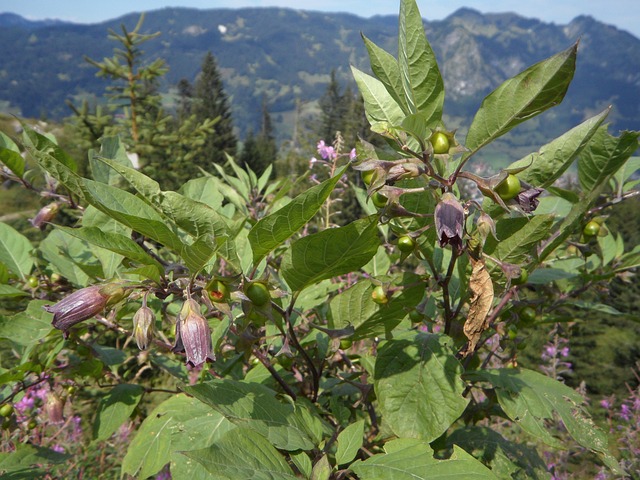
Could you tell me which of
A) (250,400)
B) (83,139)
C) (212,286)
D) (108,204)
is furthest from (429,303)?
(83,139)

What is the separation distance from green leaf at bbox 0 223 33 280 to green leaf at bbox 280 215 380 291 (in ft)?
4.78

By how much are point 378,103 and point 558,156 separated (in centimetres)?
45

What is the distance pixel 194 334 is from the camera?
3.11 feet

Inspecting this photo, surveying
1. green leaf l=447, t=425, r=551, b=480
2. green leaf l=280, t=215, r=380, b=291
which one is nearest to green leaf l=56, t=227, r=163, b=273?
green leaf l=280, t=215, r=380, b=291

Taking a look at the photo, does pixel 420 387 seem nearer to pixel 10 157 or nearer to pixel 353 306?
pixel 353 306

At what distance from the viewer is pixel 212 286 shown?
97 centimetres

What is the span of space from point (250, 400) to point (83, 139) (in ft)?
38.5

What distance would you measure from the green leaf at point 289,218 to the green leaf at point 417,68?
327mm

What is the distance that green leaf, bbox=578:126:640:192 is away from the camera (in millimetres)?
1149

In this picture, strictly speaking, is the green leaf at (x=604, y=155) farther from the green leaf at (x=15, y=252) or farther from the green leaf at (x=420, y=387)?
the green leaf at (x=15, y=252)

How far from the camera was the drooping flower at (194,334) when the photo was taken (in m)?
0.94

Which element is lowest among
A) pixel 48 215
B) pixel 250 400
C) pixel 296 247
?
pixel 250 400

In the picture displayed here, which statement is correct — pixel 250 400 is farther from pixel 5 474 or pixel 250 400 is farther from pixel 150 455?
pixel 5 474

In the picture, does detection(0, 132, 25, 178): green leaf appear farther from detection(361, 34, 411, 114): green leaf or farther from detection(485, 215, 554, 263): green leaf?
detection(485, 215, 554, 263): green leaf
